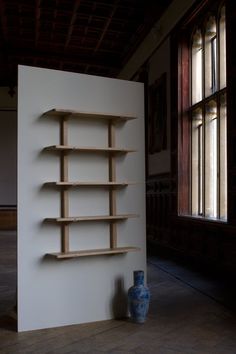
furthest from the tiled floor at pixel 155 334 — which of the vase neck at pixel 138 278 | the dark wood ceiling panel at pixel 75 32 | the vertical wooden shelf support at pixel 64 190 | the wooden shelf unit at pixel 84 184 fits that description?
the dark wood ceiling panel at pixel 75 32

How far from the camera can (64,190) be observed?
368cm

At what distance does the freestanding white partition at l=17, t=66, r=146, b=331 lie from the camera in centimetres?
358

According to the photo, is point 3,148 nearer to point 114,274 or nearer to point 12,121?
point 12,121

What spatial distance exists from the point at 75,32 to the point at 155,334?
7.06 metres

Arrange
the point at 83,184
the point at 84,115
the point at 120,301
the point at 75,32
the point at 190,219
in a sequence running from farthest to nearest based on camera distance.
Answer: the point at 75,32 < the point at 190,219 < the point at 120,301 < the point at 84,115 < the point at 83,184

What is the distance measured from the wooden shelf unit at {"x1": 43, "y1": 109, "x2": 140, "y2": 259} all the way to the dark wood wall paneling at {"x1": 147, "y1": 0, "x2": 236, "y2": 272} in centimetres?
148

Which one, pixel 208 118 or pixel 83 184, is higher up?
pixel 208 118

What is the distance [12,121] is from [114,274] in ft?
34.9

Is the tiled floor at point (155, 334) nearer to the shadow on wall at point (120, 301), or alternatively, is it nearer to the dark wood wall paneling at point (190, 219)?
the shadow on wall at point (120, 301)

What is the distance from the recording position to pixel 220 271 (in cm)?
535

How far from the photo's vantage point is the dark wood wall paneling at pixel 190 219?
485cm

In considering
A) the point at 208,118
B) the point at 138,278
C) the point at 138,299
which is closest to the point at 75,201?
the point at 138,278

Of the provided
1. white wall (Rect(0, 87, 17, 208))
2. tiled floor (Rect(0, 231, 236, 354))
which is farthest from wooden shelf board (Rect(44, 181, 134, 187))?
white wall (Rect(0, 87, 17, 208))

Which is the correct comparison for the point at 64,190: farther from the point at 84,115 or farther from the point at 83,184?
the point at 84,115
